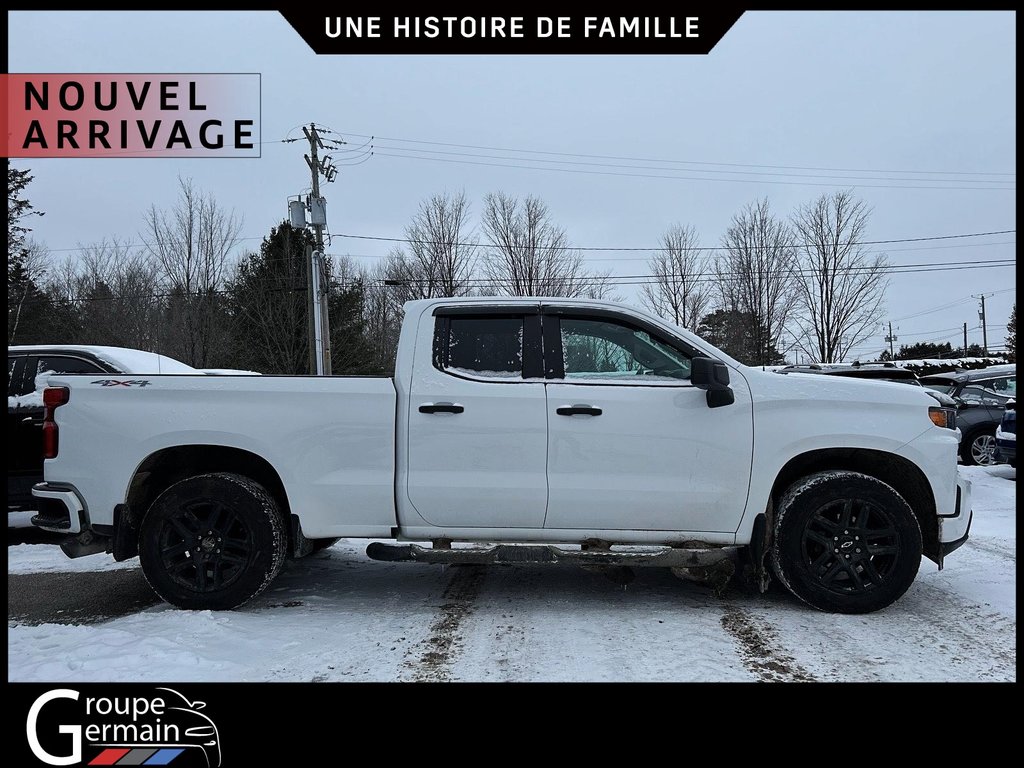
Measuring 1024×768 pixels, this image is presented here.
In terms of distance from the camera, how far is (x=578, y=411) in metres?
4.15

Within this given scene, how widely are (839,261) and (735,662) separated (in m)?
27.2

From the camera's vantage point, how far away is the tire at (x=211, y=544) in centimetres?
426

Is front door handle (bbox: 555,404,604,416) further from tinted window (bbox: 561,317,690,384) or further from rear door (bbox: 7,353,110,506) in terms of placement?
rear door (bbox: 7,353,110,506)

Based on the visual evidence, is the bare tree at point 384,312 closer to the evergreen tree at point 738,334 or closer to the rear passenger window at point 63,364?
the evergreen tree at point 738,334

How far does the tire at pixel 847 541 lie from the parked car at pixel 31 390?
5.74 meters

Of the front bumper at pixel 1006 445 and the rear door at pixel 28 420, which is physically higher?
the rear door at pixel 28 420

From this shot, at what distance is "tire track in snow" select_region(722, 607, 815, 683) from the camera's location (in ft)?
11.1
